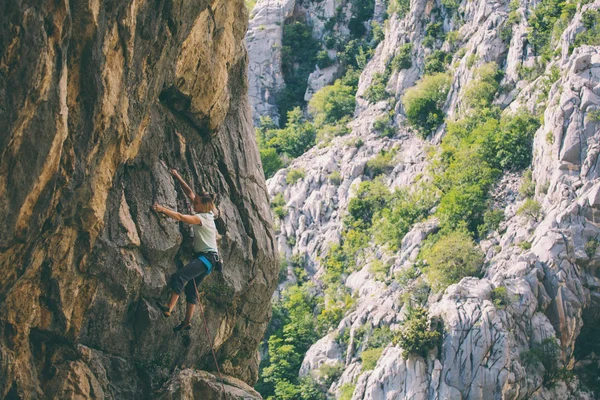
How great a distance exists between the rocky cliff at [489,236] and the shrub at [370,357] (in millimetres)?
1807

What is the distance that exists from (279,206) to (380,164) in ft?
31.5

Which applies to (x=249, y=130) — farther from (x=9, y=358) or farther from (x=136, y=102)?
(x=9, y=358)

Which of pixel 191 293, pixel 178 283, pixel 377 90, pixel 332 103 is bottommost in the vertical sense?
pixel 332 103

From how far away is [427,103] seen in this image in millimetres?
79688

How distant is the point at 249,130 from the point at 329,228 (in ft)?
187

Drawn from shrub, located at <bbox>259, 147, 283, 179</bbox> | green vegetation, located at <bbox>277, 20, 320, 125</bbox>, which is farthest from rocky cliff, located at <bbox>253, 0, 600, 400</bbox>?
green vegetation, located at <bbox>277, 20, 320, 125</bbox>

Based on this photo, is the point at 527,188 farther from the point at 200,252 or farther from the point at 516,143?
the point at 200,252

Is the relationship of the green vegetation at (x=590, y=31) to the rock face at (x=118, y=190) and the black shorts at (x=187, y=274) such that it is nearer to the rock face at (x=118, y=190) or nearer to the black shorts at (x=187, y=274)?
the rock face at (x=118, y=190)

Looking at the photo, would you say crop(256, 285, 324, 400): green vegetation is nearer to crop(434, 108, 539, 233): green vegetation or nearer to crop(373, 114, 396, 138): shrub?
crop(434, 108, 539, 233): green vegetation

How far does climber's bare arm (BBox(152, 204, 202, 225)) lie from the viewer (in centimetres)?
1653

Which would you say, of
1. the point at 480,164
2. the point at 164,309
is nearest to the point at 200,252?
the point at 164,309

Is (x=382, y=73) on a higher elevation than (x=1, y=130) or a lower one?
lower

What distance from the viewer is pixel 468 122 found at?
74.1 meters

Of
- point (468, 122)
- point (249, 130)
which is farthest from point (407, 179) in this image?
point (249, 130)
